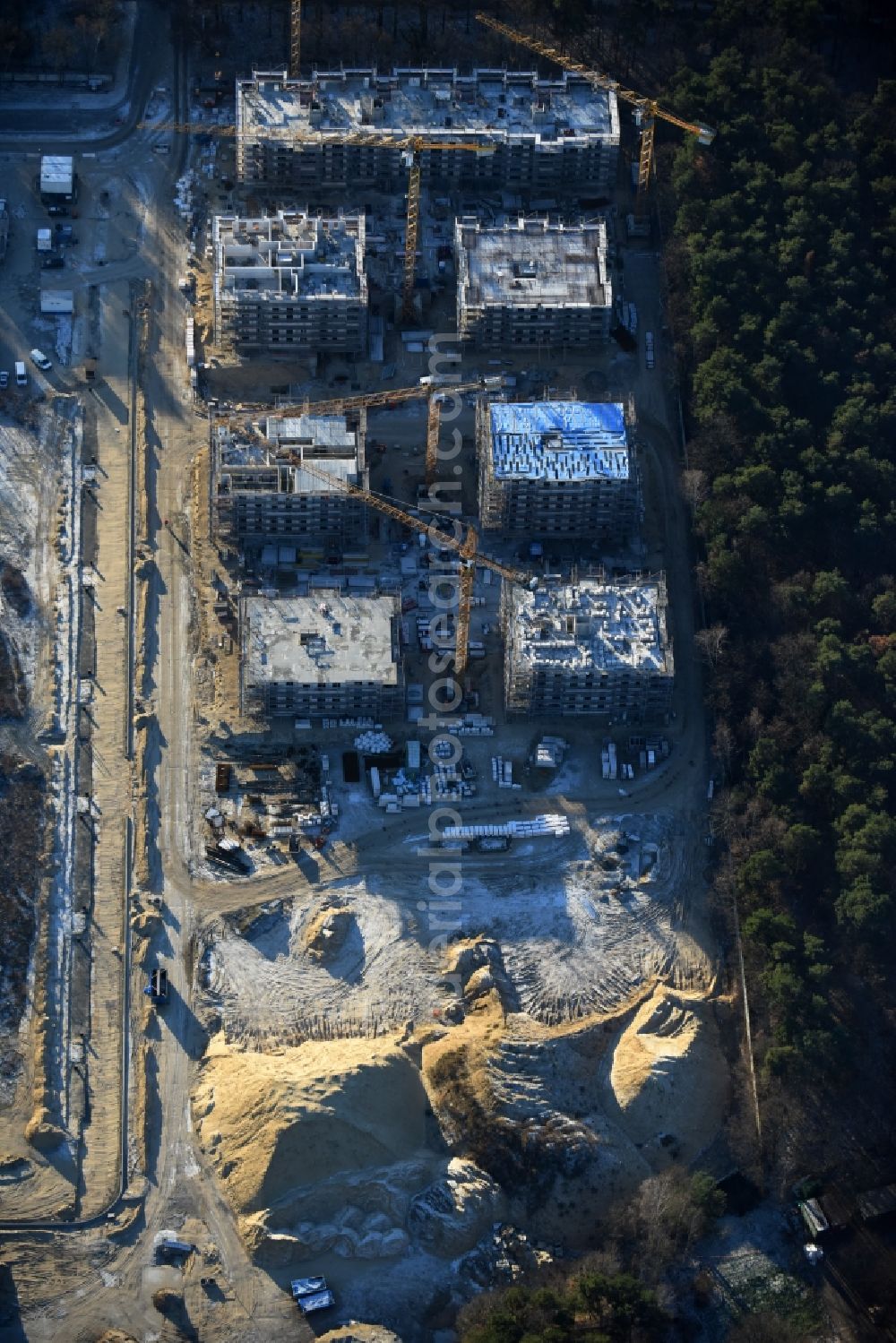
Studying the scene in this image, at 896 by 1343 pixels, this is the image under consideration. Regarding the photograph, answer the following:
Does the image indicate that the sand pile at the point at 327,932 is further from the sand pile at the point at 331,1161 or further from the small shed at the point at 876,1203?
the small shed at the point at 876,1203

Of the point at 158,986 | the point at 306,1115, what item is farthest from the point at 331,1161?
the point at 158,986

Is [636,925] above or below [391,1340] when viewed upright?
above

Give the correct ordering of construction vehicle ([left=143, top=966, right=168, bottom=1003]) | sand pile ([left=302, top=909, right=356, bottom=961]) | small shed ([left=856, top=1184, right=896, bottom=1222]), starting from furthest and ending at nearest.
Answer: sand pile ([left=302, top=909, right=356, bottom=961]), construction vehicle ([left=143, top=966, right=168, bottom=1003]), small shed ([left=856, top=1184, right=896, bottom=1222])

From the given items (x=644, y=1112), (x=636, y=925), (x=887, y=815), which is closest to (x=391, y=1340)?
(x=644, y=1112)

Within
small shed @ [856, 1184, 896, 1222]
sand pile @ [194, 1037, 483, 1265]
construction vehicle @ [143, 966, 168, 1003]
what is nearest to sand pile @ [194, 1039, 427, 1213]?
sand pile @ [194, 1037, 483, 1265]

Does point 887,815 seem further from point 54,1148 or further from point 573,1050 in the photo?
point 54,1148

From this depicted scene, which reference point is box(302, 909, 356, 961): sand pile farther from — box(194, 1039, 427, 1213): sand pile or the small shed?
the small shed

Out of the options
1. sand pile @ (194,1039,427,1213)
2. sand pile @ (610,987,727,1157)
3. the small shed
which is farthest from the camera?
the small shed

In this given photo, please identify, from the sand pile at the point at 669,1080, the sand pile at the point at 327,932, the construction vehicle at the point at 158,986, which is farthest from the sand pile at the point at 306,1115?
the sand pile at the point at 669,1080
